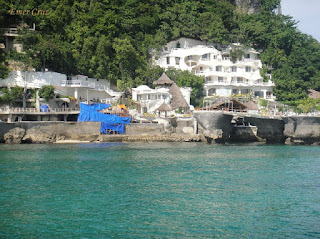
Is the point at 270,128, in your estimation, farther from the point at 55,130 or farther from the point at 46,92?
the point at 46,92

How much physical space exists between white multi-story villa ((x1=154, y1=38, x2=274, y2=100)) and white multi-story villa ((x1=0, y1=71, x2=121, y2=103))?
12986 mm

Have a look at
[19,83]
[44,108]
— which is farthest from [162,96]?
[19,83]

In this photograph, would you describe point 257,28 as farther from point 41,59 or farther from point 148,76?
point 41,59

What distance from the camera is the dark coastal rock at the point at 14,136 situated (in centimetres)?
5255

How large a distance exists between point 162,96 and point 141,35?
14.1 m

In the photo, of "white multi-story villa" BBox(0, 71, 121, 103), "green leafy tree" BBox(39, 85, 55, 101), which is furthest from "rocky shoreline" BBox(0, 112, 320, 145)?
"white multi-story villa" BBox(0, 71, 121, 103)

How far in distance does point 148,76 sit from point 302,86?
2567cm

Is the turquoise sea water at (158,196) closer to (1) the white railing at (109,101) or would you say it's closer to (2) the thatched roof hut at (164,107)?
(2) the thatched roof hut at (164,107)

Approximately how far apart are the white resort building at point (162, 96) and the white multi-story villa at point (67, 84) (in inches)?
127

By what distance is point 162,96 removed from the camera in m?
63.4

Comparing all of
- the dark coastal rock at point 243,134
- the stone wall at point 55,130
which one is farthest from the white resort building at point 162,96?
the stone wall at point 55,130

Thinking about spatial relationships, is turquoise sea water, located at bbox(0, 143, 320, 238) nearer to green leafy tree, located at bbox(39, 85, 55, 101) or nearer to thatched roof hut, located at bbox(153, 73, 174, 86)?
green leafy tree, located at bbox(39, 85, 55, 101)

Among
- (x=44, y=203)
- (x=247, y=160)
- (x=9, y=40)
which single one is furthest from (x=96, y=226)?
(x=9, y=40)

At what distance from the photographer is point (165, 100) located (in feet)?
207
